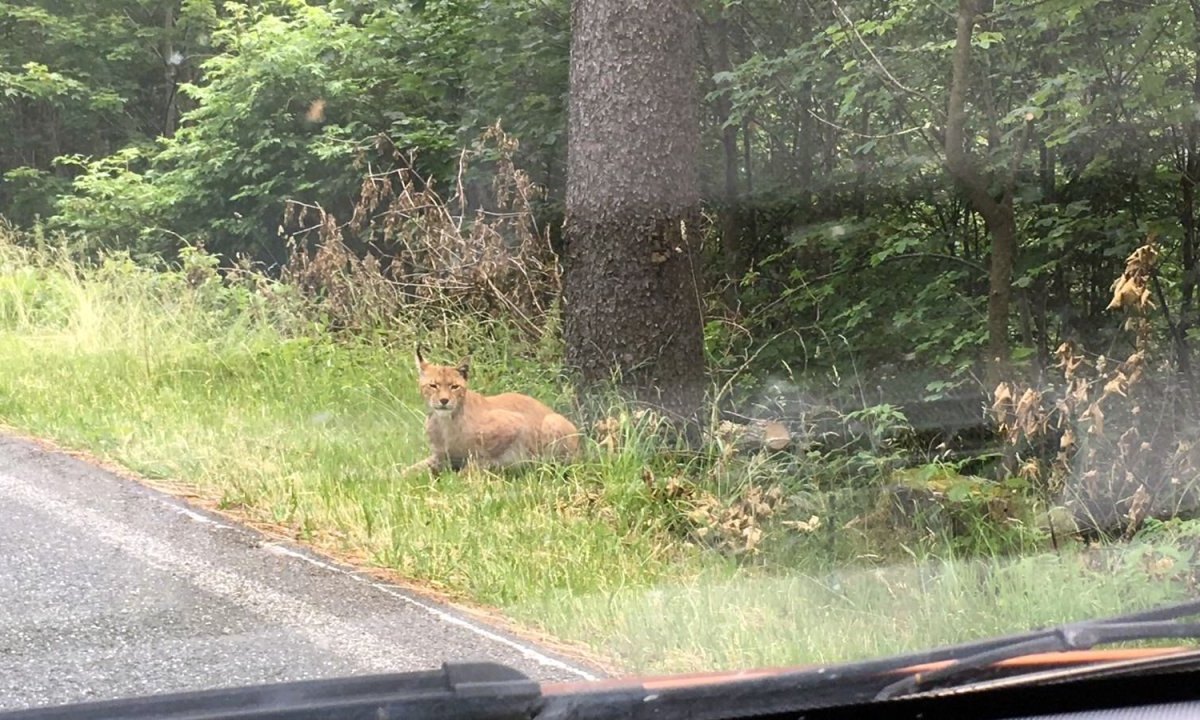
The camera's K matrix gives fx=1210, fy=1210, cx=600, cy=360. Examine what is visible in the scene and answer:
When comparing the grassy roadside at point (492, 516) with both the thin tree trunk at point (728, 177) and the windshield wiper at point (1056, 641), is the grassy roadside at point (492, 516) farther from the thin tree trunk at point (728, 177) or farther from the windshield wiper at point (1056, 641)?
Result: the thin tree trunk at point (728, 177)

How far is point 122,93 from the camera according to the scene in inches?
633

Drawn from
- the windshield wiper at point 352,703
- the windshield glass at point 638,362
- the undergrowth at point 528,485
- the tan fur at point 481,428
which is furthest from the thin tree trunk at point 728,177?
the windshield wiper at point 352,703

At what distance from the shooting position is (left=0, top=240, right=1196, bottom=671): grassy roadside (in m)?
4.56

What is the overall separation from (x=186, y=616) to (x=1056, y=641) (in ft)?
10.5

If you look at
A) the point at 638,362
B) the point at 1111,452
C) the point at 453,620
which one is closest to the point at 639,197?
the point at 638,362

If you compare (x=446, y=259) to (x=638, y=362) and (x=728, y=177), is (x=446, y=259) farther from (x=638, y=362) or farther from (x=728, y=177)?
(x=728, y=177)

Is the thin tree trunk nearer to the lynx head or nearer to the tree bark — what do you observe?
the tree bark

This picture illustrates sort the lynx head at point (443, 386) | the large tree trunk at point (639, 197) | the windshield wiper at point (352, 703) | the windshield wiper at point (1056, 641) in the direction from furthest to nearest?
the large tree trunk at point (639, 197)
the lynx head at point (443, 386)
the windshield wiper at point (1056, 641)
the windshield wiper at point (352, 703)

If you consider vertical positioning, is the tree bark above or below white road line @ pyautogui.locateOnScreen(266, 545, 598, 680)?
above

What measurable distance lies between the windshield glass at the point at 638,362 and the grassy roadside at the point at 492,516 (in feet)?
0.09

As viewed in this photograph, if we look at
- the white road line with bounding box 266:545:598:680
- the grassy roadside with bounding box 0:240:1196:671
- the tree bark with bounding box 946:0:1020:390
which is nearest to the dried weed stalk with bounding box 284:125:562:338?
the grassy roadside with bounding box 0:240:1196:671

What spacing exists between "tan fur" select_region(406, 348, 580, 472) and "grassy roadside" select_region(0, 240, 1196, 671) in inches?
8.5

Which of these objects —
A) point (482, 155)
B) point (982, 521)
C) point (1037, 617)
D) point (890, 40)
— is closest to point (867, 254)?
point (890, 40)

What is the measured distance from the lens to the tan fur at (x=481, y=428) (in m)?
6.83
